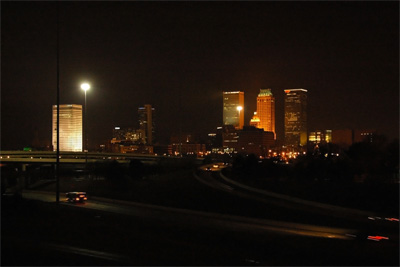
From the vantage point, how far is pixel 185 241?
1767 cm

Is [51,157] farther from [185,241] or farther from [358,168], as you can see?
[185,241]

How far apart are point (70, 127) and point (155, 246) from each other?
442 feet

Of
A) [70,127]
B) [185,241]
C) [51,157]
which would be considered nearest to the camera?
[185,241]

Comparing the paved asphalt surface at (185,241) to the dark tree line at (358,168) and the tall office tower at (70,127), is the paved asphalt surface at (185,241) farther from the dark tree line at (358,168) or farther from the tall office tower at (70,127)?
the tall office tower at (70,127)

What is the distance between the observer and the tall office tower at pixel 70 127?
479 feet

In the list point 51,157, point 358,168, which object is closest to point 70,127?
point 51,157

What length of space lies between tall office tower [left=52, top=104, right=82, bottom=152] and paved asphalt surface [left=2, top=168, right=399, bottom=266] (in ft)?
411

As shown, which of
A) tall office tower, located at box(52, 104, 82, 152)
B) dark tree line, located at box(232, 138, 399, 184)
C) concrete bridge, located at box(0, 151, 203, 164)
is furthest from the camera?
tall office tower, located at box(52, 104, 82, 152)

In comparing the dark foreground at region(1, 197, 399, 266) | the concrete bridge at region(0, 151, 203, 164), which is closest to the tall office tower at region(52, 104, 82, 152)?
the concrete bridge at region(0, 151, 203, 164)

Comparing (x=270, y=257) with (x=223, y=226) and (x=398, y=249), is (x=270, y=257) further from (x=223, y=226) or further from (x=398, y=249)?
(x=223, y=226)

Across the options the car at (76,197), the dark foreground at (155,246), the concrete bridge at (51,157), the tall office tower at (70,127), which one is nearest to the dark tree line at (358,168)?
the car at (76,197)

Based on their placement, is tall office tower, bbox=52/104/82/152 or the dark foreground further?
tall office tower, bbox=52/104/82/152

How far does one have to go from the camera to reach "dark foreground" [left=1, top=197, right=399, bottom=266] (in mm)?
14094

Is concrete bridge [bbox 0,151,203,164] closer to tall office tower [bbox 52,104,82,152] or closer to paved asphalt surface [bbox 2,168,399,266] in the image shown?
tall office tower [bbox 52,104,82,152]
